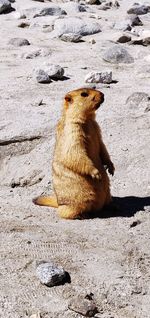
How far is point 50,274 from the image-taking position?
5184 millimetres

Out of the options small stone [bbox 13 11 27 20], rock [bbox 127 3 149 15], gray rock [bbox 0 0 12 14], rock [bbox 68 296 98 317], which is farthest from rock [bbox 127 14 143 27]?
rock [bbox 68 296 98 317]

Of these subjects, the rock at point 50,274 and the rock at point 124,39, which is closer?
the rock at point 50,274

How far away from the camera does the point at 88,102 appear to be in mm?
6602

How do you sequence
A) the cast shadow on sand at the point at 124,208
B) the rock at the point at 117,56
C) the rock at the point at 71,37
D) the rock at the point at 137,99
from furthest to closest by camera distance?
the rock at the point at 71,37, the rock at the point at 117,56, the rock at the point at 137,99, the cast shadow on sand at the point at 124,208

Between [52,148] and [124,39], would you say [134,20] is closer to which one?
[124,39]

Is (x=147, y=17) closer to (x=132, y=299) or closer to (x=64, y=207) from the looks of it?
(x=64, y=207)

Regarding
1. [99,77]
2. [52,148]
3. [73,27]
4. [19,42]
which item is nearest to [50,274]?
[52,148]

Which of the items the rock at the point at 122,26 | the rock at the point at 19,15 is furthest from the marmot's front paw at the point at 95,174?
the rock at the point at 19,15

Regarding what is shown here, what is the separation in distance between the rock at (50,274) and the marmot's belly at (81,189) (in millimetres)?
1442

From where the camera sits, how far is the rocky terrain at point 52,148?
16.8 ft

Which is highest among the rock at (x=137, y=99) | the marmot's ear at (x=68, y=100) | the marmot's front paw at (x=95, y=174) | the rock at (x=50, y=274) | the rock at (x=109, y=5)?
the marmot's ear at (x=68, y=100)

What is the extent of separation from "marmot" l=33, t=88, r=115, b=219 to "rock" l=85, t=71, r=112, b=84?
11.4 ft

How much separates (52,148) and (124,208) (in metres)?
1.93

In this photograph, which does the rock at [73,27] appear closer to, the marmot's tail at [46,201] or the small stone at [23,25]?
the small stone at [23,25]
